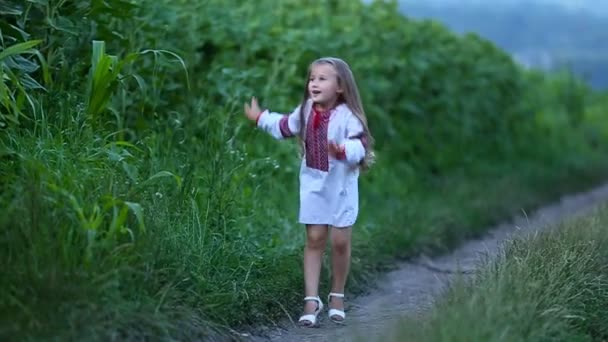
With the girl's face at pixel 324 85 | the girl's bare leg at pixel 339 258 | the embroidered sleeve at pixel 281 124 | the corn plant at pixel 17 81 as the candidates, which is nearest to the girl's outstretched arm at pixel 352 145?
the girl's face at pixel 324 85

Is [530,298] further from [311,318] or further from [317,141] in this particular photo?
[317,141]

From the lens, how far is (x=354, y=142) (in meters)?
6.52

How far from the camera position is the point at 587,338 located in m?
5.89

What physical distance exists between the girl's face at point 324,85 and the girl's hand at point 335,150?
25 cm

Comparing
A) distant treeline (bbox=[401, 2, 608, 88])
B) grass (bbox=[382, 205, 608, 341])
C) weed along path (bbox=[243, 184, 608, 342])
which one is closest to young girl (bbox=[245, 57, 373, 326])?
weed along path (bbox=[243, 184, 608, 342])

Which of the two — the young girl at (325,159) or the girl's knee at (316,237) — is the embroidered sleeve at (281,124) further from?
the girl's knee at (316,237)

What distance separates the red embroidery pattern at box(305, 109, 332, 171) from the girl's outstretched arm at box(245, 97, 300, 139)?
0.10 meters

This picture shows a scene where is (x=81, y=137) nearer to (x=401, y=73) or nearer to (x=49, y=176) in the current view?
(x=49, y=176)

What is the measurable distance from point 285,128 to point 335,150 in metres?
0.37

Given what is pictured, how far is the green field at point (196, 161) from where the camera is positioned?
5379 millimetres

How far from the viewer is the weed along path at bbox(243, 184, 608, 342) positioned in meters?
6.40

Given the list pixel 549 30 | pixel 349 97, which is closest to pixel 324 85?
pixel 349 97

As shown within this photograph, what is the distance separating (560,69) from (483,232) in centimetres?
1125

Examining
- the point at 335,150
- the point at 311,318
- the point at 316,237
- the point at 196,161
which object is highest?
the point at 335,150
